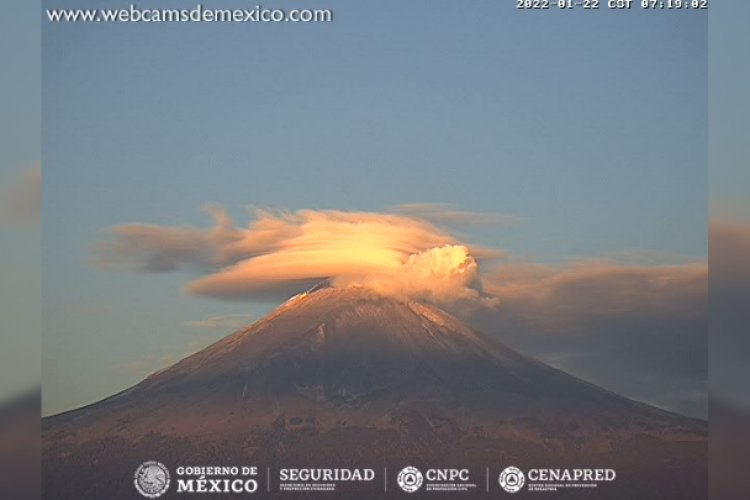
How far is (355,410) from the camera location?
19.5ft

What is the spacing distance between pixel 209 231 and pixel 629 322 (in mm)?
2002

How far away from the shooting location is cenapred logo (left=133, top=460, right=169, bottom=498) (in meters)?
5.98

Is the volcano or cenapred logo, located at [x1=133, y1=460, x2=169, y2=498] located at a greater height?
the volcano

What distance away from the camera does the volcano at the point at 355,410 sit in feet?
19.5

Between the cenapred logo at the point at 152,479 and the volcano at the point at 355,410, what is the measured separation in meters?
0.05

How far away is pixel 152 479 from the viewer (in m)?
5.98

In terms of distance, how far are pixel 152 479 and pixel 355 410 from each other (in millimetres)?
996

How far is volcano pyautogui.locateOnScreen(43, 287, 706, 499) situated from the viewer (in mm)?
5949

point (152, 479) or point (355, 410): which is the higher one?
point (355, 410)

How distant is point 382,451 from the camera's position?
5.95 m

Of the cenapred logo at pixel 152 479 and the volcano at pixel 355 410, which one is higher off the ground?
the volcano at pixel 355 410

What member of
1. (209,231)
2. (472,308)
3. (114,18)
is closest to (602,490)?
(472,308)

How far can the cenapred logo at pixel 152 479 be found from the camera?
5977mm

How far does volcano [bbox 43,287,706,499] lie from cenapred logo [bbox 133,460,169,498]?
0.15ft
